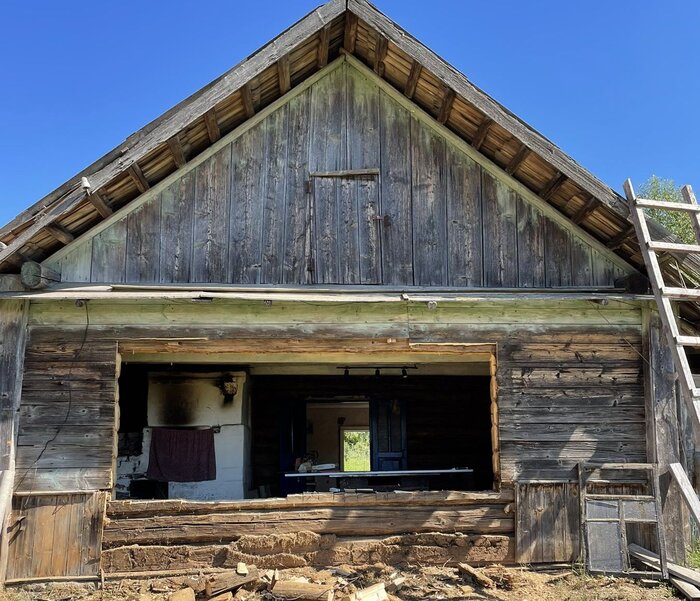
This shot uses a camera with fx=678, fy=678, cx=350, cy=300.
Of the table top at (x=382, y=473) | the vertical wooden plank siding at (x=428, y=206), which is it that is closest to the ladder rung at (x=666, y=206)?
the vertical wooden plank siding at (x=428, y=206)

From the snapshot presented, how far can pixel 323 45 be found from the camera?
831 centimetres

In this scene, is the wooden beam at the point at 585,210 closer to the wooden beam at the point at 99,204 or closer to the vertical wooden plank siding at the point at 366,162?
the vertical wooden plank siding at the point at 366,162

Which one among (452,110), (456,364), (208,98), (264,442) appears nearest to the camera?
(208,98)

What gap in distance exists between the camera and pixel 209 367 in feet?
41.0

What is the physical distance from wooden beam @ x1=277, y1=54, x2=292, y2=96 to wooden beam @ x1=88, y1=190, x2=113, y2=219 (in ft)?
8.47

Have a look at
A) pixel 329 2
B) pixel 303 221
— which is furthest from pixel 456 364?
pixel 329 2

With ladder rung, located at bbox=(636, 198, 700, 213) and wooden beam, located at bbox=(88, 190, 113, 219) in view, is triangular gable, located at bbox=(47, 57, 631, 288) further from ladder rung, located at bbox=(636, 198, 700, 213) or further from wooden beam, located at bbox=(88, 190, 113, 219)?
ladder rung, located at bbox=(636, 198, 700, 213)

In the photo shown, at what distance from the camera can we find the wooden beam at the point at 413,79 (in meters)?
8.04

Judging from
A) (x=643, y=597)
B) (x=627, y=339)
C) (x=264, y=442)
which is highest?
(x=627, y=339)

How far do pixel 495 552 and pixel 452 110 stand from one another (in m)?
5.37

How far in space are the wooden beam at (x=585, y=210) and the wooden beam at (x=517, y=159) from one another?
918mm

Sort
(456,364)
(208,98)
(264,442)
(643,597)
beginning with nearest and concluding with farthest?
(643,597) < (208,98) < (456,364) < (264,442)

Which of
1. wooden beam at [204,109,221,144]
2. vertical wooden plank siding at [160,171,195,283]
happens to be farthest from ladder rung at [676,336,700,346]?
wooden beam at [204,109,221,144]

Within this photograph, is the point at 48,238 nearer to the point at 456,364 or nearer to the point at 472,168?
the point at 472,168
